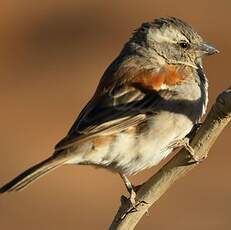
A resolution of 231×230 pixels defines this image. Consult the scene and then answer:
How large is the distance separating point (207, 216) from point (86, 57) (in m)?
5.35

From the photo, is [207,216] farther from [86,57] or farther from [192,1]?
[192,1]

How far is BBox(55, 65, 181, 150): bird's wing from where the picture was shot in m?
7.43

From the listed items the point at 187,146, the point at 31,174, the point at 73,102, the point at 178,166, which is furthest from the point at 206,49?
the point at 73,102

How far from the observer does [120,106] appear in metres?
7.59

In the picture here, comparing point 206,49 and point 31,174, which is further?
point 206,49

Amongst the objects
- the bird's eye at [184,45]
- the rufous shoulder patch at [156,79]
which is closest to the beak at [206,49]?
the bird's eye at [184,45]

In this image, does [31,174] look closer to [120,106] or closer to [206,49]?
[120,106]

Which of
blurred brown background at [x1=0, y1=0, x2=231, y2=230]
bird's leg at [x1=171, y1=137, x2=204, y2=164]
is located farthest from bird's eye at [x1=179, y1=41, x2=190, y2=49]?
blurred brown background at [x1=0, y1=0, x2=231, y2=230]

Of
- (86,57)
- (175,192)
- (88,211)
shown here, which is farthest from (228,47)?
(88,211)

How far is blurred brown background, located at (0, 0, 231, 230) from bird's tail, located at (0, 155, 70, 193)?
699cm

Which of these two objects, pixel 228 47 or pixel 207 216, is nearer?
pixel 207 216

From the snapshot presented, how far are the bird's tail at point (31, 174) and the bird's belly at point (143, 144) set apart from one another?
0.23m

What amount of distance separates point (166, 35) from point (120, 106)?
94 centimetres

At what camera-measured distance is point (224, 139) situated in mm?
17234
